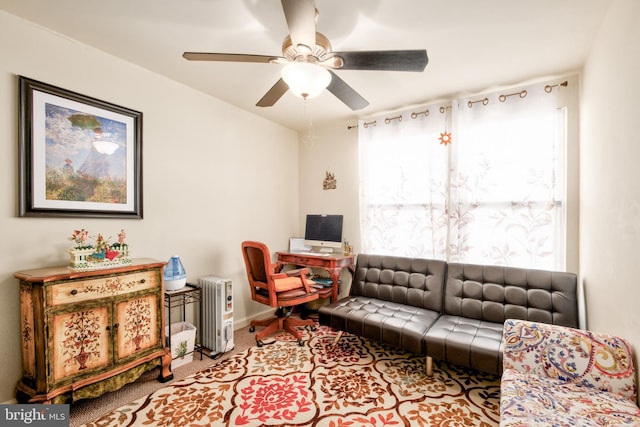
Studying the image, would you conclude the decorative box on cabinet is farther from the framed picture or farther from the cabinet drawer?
the framed picture

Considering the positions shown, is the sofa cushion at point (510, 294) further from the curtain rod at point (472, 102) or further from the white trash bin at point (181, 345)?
the white trash bin at point (181, 345)

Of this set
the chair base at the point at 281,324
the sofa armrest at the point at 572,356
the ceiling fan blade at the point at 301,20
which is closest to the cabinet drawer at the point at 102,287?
the chair base at the point at 281,324

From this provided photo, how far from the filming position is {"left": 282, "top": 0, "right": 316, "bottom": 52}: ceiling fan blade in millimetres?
1242

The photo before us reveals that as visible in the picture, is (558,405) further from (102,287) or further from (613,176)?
(102,287)

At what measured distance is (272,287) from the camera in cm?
273

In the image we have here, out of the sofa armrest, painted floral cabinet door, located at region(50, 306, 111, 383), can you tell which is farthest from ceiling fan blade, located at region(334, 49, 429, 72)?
painted floral cabinet door, located at region(50, 306, 111, 383)

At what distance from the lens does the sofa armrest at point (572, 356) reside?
1.38 m

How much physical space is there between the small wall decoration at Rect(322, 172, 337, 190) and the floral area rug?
209 centimetres

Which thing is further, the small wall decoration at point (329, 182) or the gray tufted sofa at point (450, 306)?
the small wall decoration at point (329, 182)

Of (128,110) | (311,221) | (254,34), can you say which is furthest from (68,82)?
(311,221)

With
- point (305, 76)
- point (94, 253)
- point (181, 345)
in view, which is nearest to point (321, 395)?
point (181, 345)

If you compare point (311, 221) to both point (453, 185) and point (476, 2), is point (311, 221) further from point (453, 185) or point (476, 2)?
point (476, 2)

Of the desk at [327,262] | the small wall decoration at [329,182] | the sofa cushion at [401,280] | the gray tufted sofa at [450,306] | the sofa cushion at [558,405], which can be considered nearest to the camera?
the sofa cushion at [558,405]

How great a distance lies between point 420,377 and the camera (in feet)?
7.36
